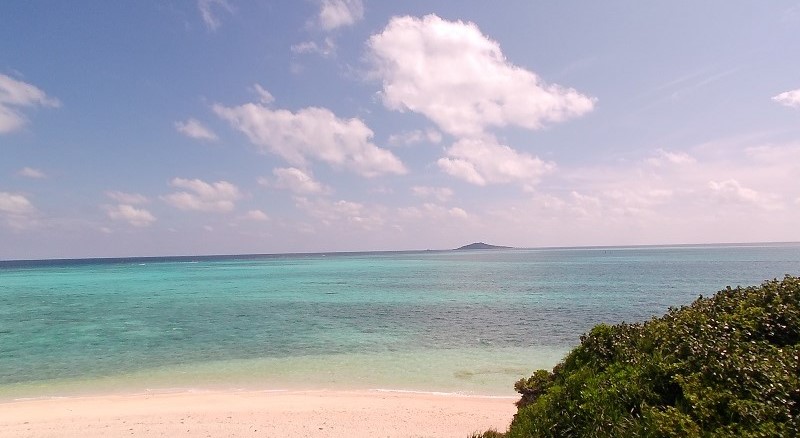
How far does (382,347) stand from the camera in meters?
31.9

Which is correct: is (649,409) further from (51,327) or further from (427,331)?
(51,327)

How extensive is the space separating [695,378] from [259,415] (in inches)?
661

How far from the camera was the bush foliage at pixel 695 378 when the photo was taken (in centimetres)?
498

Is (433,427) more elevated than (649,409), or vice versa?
(649,409)

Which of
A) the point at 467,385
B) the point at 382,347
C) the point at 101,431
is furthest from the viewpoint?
the point at 382,347

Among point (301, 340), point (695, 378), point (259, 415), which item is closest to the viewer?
point (695, 378)

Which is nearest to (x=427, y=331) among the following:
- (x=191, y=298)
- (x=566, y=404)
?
(x=566, y=404)

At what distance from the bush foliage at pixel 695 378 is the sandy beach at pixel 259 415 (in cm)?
893

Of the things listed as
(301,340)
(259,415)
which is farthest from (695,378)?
(301,340)

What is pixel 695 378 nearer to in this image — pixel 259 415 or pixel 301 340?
pixel 259 415

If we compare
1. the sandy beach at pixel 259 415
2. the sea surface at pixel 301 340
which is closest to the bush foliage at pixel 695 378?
the sandy beach at pixel 259 415

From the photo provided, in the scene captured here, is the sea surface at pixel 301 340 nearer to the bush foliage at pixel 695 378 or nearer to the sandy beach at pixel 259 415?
the sandy beach at pixel 259 415

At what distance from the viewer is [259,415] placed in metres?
17.7

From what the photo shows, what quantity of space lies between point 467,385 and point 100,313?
51.3 m
